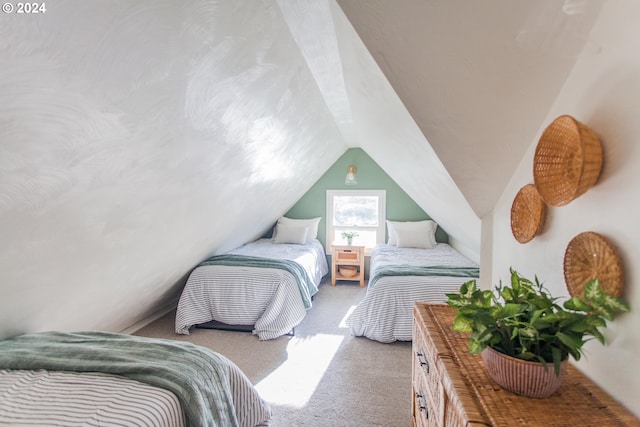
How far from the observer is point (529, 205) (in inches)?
43.6

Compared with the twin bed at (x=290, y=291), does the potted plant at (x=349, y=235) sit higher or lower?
higher

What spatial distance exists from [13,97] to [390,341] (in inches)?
107

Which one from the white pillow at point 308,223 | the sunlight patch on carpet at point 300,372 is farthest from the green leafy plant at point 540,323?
the white pillow at point 308,223

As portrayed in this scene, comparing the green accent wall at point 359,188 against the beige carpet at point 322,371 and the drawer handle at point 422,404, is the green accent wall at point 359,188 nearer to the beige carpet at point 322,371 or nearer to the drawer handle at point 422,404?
the beige carpet at point 322,371

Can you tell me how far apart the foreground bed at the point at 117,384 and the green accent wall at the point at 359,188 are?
3.29 m

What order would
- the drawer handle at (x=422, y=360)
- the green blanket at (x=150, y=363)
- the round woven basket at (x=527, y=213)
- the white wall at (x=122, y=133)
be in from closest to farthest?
the white wall at (x=122, y=133)
the round woven basket at (x=527, y=213)
the drawer handle at (x=422, y=360)
the green blanket at (x=150, y=363)

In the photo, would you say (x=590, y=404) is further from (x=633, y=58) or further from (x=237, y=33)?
(x=237, y=33)

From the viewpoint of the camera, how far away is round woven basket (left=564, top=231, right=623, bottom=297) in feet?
2.36

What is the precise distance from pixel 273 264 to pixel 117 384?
71.7 inches

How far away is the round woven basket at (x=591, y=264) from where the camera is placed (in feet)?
2.36

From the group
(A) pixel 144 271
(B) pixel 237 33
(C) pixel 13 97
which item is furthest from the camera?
(A) pixel 144 271

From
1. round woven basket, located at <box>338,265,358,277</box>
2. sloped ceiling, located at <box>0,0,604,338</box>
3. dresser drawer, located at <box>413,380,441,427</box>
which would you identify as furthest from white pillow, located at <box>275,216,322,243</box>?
dresser drawer, located at <box>413,380,441,427</box>

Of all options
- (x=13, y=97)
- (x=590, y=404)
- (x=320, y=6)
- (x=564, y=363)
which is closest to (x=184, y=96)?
(x=13, y=97)

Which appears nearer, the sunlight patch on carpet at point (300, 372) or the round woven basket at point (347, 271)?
the sunlight patch on carpet at point (300, 372)
